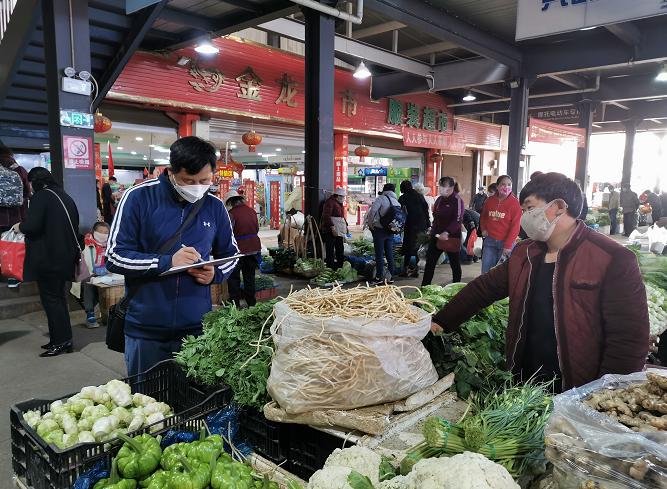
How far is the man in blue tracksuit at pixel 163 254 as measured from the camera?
251cm

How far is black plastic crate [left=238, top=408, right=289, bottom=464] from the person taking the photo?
6.75 feet

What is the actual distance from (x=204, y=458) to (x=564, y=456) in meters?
1.28

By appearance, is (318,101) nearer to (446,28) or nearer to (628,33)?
(446,28)

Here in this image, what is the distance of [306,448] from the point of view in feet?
6.50

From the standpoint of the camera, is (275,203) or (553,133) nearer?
(553,133)

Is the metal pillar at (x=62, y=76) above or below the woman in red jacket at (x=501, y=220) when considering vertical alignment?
above

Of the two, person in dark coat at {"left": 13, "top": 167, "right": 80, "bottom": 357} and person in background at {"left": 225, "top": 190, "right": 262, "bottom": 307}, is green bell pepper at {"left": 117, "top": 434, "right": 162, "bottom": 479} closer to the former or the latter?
person in dark coat at {"left": 13, "top": 167, "right": 80, "bottom": 357}

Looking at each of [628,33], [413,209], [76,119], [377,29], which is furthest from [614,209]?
[76,119]

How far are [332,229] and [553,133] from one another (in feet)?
28.9

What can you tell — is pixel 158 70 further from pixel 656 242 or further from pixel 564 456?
pixel 564 456

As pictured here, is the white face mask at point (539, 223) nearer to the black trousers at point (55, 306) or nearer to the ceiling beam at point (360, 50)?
the black trousers at point (55, 306)

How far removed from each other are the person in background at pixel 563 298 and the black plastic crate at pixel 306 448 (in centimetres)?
81

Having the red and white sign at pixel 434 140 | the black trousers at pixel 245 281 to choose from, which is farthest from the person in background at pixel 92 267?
the red and white sign at pixel 434 140

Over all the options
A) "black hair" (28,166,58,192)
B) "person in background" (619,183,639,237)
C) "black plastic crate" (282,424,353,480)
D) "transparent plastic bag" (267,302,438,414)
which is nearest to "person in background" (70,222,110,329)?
"black hair" (28,166,58,192)
